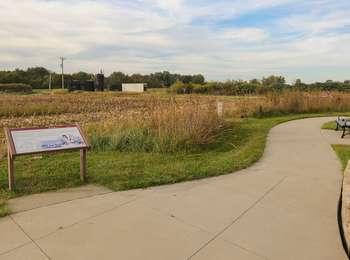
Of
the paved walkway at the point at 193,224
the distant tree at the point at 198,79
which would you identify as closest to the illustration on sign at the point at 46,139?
the paved walkway at the point at 193,224

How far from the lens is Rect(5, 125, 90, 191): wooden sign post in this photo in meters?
5.14

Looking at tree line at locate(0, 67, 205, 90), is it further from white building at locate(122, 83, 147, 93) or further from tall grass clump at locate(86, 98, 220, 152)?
tall grass clump at locate(86, 98, 220, 152)

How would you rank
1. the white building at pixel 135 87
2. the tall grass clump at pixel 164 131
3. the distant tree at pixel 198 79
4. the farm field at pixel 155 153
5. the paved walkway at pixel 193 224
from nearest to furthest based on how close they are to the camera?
the paved walkway at pixel 193 224 → the farm field at pixel 155 153 → the tall grass clump at pixel 164 131 → the distant tree at pixel 198 79 → the white building at pixel 135 87

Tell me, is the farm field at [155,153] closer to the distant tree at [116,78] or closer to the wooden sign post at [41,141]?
the wooden sign post at [41,141]

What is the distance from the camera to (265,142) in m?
9.85

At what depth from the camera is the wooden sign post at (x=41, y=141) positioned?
16.9 feet

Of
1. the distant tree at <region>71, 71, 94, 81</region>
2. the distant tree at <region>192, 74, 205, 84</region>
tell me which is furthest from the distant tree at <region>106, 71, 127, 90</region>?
the distant tree at <region>192, 74, 205, 84</region>

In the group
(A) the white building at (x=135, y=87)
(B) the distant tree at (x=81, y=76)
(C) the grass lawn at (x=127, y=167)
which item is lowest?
(C) the grass lawn at (x=127, y=167)

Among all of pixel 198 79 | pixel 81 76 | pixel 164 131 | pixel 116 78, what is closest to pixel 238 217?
pixel 164 131

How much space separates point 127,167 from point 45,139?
181 centimetres

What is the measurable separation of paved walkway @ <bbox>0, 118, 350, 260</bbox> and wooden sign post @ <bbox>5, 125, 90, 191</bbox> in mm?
983

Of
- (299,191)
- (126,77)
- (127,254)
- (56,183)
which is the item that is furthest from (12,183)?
(126,77)

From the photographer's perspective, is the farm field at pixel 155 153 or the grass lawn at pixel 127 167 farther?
the farm field at pixel 155 153

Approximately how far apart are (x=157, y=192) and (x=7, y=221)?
2.04 meters
